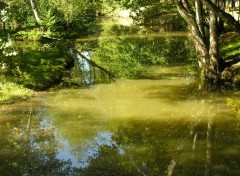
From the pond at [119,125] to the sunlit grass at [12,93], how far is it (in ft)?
1.38

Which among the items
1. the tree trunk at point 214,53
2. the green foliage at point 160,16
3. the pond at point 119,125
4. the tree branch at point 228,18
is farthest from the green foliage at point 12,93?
the green foliage at point 160,16

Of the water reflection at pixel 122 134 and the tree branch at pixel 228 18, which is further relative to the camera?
the tree branch at pixel 228 18

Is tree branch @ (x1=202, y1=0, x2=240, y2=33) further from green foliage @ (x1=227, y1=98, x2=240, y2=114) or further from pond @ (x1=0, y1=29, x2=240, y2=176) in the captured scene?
green foliage @ (x1=227, y1=98, x2=240, y2=114)

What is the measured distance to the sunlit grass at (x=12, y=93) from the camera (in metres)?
14.7

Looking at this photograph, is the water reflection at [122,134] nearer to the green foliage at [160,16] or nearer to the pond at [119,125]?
the pond at [119,125]

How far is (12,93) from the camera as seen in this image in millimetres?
15375

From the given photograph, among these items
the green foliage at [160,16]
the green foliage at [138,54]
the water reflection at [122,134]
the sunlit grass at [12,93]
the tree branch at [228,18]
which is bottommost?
the water reflection at [122,134]

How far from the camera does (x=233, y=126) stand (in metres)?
11.2

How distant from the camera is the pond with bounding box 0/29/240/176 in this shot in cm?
888

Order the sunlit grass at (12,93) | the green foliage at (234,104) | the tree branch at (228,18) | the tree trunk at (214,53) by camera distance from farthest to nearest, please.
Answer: the tree trunk at (214,53), the sunlit grass at (12,93), the green foliage at (234,104), the tree branch at (228,18)

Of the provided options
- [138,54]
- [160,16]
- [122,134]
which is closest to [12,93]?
[122,134]

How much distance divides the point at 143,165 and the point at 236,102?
20.5 feet

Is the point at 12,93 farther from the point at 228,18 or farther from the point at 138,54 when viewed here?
the point at 138,54

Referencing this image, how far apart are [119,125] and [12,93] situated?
586 centimetres
